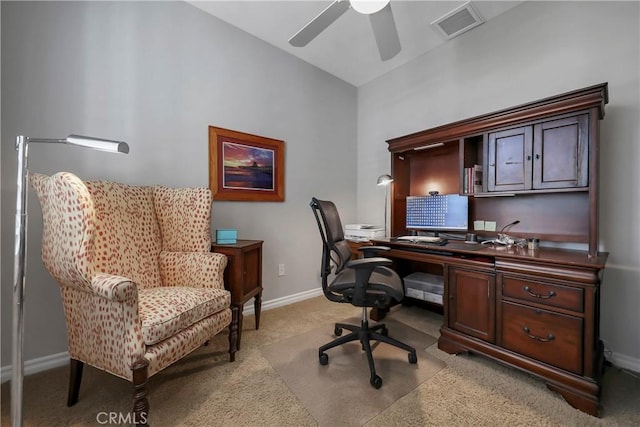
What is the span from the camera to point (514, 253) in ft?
5.32

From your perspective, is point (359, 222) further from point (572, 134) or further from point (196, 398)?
point (196, 398)

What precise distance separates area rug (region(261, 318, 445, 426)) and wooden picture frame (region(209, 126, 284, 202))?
1.37 meters

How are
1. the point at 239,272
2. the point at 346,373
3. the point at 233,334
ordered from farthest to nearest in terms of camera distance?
the point at 239,272
the point at 233,334
the point at 346,373

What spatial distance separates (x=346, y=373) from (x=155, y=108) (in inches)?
93.4

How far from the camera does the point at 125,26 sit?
1854 millimetres

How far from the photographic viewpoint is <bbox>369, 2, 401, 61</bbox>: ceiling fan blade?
1.58m

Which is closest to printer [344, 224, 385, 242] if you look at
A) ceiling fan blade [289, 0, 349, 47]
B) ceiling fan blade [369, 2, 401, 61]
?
ceiling fan blade [369, 2, 401, 61]

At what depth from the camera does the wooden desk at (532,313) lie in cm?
131

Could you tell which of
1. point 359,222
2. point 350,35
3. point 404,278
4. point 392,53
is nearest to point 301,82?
point 350,35

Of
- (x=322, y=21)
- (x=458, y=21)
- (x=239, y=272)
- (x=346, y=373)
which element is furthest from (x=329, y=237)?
(x=458, y=21)

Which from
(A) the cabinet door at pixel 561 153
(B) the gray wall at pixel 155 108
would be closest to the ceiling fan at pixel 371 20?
(B) the gray wall at pixel 155 108

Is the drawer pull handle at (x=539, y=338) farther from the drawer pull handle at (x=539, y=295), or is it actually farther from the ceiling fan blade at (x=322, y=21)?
the ceiling fan blade at (x=322, y=21)

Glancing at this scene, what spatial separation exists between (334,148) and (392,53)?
1.39 m

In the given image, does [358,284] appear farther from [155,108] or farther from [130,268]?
[155,108]
